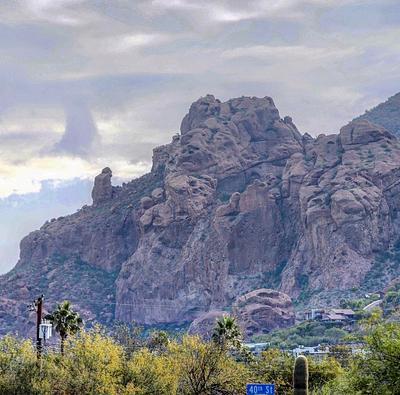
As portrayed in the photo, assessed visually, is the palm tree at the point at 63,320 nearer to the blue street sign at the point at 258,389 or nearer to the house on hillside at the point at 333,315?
the blue street sign at the point at 258,389

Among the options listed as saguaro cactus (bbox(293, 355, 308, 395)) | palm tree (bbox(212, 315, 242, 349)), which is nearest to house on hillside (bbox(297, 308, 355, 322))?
palm tree (bbox(212, 315, 242, 349))

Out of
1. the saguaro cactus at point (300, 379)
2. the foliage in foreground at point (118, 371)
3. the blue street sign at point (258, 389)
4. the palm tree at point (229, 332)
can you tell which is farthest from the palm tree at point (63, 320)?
the saguaro cactus at point (300, 379)

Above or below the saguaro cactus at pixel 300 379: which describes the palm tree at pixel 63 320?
above

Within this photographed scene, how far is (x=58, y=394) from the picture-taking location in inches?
2211

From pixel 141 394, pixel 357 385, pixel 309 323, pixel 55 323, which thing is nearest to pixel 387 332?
pixel 357 385

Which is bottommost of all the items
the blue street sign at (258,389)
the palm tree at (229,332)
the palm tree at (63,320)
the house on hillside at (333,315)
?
the blue street sign at (258,389)

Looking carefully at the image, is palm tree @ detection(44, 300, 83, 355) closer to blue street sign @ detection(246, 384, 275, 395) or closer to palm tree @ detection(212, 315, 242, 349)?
palm tree @ detection(212, 315, 242, 349)

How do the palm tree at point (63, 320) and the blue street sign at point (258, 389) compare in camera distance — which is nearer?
the blue street sign at point (258, 389)

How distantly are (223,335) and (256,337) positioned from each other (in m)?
111

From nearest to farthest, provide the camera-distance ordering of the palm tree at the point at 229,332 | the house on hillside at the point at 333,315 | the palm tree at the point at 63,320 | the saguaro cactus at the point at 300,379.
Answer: the saguaro cactus at the point at 300,379, the palm tree at the point at 63,320, the palm tree at the point at 229,332, the house on hillside at the point at 333,315

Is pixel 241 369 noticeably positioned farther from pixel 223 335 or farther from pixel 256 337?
pixel 256 337

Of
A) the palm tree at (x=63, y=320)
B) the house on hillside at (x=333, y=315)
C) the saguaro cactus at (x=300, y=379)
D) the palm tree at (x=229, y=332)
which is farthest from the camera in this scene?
the house on hillside at (x=333, y=315)

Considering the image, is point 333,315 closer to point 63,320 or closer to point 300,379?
point 63,320

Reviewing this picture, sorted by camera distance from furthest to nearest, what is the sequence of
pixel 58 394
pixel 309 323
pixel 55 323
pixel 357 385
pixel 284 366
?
1. pixel 309 323
2. pixel 55 323
3. pixel 284 366
4. pixel 58 394
5. pixel 357 385
